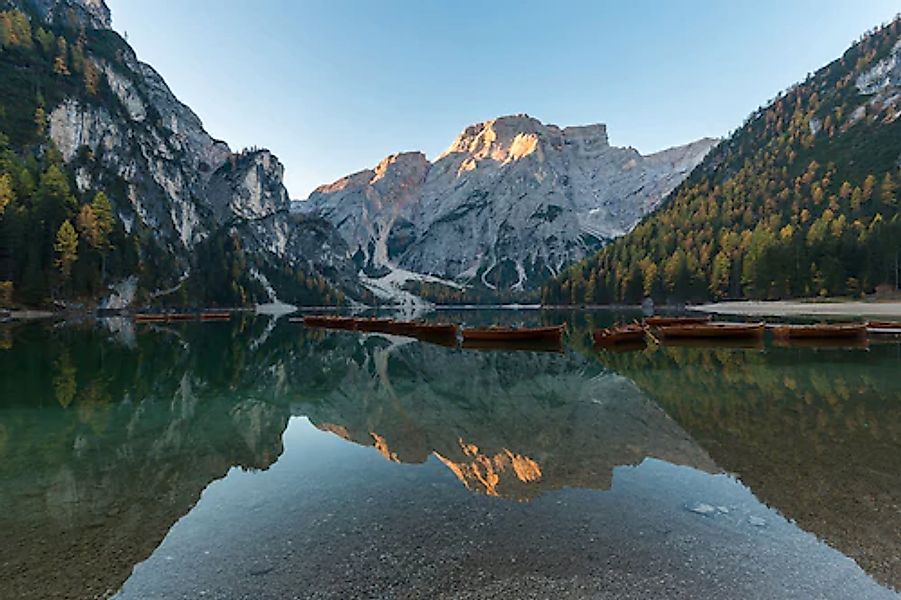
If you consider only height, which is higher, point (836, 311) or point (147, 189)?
point (147, 189)

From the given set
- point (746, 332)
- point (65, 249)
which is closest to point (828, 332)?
point (746, 332)

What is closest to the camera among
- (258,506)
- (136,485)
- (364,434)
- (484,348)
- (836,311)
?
(258,506)

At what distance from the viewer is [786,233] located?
130625mm

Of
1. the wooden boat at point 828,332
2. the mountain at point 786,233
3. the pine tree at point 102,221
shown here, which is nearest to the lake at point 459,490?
the wooden boat at point 828,332

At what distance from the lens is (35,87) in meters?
150

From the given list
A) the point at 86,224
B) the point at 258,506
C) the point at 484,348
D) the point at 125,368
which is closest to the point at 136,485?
the point at 258,506

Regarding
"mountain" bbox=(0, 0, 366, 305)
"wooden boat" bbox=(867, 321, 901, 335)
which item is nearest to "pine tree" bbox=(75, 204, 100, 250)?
"mountain" bbox=(0, 0, 366, 305)

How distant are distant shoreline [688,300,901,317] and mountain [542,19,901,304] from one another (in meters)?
7.98

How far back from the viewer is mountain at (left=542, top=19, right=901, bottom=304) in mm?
109625

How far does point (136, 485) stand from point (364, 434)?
7.61m

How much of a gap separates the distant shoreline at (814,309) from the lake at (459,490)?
72.7m

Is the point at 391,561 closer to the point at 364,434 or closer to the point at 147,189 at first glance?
the point at 364,434

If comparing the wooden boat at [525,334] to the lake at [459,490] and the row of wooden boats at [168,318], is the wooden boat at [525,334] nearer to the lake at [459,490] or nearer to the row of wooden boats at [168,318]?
the lake at [459,490]

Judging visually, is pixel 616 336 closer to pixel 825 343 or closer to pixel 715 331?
pixel 715 331
